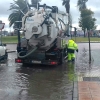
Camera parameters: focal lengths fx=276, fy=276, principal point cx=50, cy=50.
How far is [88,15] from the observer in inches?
2606

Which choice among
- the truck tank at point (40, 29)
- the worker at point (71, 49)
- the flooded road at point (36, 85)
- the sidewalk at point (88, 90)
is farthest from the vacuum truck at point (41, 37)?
the sidewalk at point (88, 90)

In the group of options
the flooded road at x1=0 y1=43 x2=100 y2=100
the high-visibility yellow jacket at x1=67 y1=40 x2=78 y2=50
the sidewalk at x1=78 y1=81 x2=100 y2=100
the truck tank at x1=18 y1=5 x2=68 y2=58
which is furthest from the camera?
the high-visibility yellow jacket at x1=67 y1=40 x2=78 y2=50

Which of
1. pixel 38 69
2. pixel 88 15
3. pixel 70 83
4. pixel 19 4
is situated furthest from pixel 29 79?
pixel 88 15

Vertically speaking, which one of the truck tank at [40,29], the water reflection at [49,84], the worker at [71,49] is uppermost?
the truck tank at [40,29]

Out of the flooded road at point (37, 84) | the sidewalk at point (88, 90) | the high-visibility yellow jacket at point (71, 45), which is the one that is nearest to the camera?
the sidewalk at point (88, 90)

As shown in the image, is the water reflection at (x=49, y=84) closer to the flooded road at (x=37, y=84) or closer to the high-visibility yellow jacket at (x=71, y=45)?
the flooded road at (x=37, y=84)

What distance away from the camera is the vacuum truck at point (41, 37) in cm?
1259

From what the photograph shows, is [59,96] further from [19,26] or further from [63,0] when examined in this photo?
[63,0]

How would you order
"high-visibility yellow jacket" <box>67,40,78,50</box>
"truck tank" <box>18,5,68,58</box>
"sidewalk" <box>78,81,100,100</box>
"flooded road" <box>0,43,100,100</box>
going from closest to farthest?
"sidewalk" <box>78,81,100,100</box>
"flooded road" <box>0,43,100,100</box>
"truck tank" <box>18,5,68,58</box>
"high-visibility yellow jacket" <box>67,40,78,50</box>

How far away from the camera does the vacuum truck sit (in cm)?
1259

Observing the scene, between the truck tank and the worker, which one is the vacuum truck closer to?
the truck tank

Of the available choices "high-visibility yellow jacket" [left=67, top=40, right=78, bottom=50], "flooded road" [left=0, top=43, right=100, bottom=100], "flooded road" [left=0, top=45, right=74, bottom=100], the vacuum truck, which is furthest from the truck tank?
"high-visibility yellow jacket" [left=67, top=40, right=78, bottom=50]

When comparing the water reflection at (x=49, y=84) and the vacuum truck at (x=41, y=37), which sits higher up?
the vacuum truck at (x=41, y=37)

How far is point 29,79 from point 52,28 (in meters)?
3.59
